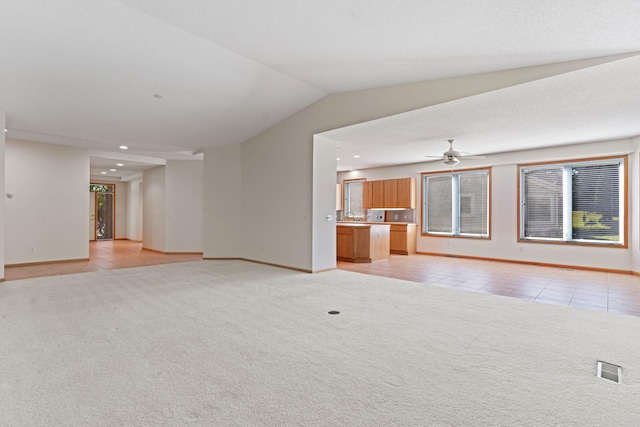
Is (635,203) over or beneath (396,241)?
over

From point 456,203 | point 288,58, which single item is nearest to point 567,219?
point 456,203

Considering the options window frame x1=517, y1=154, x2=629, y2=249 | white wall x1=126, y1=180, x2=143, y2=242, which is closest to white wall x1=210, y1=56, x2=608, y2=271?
window frame x1=517, y1=154, x2=629, y2=249

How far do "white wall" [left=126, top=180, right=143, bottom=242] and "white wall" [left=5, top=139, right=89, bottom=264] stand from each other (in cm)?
487

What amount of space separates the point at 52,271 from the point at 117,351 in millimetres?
5204

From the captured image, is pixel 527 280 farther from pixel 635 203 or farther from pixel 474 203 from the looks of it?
pixel 474 203

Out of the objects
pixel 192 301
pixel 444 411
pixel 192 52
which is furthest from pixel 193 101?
pixel 444 411

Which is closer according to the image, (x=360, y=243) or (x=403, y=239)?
(x=360, y=243)

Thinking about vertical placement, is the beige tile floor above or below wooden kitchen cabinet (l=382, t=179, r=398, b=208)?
below

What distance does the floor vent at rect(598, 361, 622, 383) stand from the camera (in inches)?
87.6

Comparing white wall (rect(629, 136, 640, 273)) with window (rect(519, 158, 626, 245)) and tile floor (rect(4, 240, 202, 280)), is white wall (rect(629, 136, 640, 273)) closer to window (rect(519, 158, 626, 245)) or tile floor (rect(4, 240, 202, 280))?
window (rect(519, 158, 626, 245))

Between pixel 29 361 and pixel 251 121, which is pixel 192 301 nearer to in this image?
pixel 29 361

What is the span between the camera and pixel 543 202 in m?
7.45

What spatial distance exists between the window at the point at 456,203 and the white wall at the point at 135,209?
10668mm

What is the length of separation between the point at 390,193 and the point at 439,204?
147 centimetres
